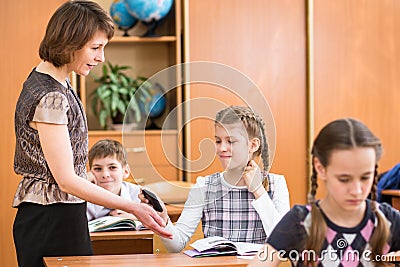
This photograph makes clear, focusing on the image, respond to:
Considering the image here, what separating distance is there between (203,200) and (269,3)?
262 cm

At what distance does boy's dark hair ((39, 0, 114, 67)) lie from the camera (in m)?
2.19

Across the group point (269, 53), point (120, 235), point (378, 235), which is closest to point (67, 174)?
point (120, 235)

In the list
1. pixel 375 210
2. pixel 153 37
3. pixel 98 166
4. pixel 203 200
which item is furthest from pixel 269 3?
pixel 375 210

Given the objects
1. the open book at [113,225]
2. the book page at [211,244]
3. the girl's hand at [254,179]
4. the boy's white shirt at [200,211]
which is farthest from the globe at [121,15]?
the book page at [211,244]

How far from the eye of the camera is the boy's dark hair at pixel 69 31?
7.19ft

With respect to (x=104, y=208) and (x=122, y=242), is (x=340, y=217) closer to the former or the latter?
(x=122, y=242)

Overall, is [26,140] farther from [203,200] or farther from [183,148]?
[183,148]

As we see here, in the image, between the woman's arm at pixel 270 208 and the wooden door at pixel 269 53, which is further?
the wooden door at pixel 269 53

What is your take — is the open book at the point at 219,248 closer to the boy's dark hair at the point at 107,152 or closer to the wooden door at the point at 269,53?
the boy's dark hair at the point at 107,152

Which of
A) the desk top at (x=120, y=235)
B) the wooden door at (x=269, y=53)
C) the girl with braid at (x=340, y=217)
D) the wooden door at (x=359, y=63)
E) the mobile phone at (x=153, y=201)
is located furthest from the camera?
the wooden door at (x=359, y=63)

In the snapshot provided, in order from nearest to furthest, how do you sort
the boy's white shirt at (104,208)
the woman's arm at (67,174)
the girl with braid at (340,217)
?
the girl with braid at (340,217) < the woman's arm at (67,174) < the boy's white shirt at (104,208)

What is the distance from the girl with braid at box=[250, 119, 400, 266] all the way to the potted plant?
128 inches

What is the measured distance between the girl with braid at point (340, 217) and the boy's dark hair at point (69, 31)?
0.83m

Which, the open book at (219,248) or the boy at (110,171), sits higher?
the boy at (110,171)
